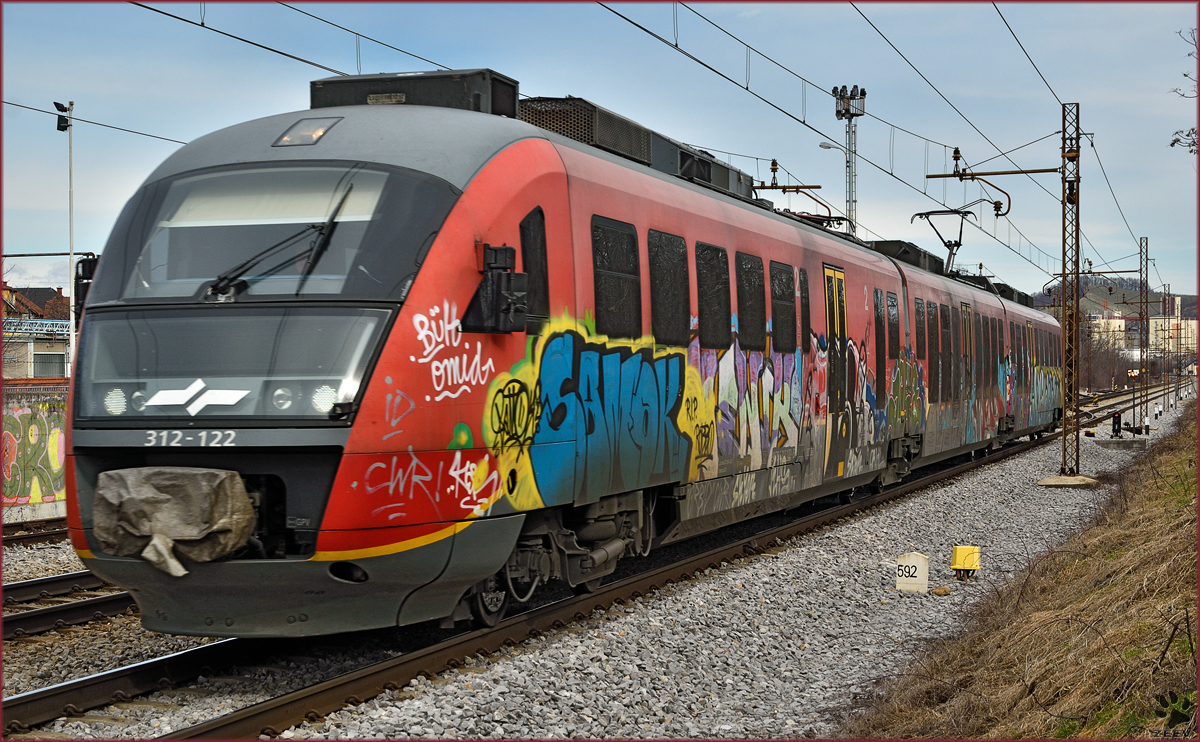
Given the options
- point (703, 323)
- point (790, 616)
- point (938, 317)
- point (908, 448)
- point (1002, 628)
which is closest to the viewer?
point (1002, 628)

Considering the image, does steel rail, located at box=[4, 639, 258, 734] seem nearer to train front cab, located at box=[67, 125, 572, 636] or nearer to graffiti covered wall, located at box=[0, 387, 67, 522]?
train front cab, located at box=[67, 125, 572, 636]

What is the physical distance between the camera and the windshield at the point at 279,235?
6664 mm

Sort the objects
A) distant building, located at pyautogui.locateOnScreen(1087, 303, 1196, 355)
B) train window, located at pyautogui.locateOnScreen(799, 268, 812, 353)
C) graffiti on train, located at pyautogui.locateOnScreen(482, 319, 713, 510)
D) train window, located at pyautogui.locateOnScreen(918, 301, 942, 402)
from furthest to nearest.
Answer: distant building, located at pyautogui.locateOnScreen(1087, 303, 1196, 355) < train window, located at pyautogui.locateOnScreen(918, 301, 942, 402) < train window, located at pyautogui.locateOnScreen(799, 268, 812, 353) < graffiti on train, located at pyautogui.locateOnScreen(482, 319, 713, 510)

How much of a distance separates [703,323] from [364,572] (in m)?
4.85

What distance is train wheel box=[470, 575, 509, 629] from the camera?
7678 millimetres

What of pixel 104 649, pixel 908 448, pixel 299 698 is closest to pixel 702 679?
pixel 299 698

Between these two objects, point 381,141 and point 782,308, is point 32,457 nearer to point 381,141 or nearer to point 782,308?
point 782,308

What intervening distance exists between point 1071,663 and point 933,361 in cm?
1418

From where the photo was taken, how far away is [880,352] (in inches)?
647

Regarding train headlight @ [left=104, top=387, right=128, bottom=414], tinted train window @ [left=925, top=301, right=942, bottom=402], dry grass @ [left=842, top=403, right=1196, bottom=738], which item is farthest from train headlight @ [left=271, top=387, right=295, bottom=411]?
tinted train window @ [left=925, top=301, right=942, bottom=402]

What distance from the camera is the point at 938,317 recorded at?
810 inches

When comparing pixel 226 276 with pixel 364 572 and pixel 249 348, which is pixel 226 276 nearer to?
pixel 249 348

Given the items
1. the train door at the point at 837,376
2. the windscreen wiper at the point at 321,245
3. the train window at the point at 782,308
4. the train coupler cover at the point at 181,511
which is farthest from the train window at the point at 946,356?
the train coupler cover at the point at 181,511

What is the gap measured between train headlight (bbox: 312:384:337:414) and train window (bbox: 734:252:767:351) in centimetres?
A: 574
